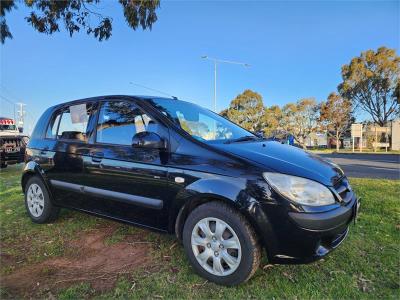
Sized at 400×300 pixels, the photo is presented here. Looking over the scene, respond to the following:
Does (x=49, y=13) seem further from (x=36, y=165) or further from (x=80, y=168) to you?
(x=80, y=168)

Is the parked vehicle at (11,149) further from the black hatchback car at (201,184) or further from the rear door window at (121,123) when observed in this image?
the rear door window at (121,123)

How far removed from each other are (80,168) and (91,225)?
969mm

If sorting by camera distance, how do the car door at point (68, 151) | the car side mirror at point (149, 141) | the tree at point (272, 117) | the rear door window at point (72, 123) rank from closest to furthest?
the car side mirror at point (149, 141) → the car door at point (68, 151) → the rear door window at point (72, 123) → the tree at point (272, 117)

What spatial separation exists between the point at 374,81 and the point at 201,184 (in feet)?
121

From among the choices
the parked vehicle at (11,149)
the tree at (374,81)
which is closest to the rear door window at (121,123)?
the parked vehicle at (11,149)

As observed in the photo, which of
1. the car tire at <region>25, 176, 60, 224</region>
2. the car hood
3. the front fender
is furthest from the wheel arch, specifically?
the car hood

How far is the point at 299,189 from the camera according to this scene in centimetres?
267

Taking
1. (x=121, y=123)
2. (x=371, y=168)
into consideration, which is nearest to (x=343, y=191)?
(x=121, y=123)

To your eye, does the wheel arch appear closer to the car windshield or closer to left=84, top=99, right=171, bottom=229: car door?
left=84, top=99, right=171, bottom=229: car door

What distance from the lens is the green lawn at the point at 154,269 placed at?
9.24ft

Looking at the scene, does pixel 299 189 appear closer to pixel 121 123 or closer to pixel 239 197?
pixel 239 197

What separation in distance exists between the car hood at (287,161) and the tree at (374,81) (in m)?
35.1

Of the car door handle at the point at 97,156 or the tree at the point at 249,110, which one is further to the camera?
the tree at the point at 249,110

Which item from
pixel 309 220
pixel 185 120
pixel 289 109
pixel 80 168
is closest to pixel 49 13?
pixel 80 168
